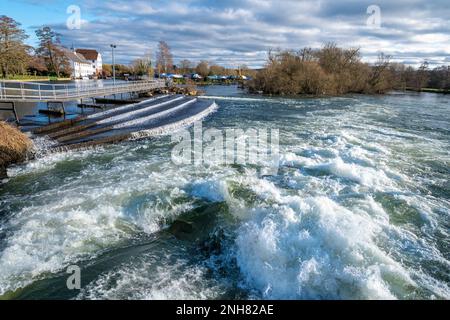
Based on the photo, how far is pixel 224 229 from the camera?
746 centimetres

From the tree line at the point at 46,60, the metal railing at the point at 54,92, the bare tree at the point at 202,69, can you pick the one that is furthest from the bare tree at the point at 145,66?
the metal railing at the point at 54,92

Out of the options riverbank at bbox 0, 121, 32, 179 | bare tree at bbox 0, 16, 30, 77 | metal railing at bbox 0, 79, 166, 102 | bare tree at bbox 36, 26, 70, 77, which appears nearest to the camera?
riverbank at bbox 0, 121, 32, 179

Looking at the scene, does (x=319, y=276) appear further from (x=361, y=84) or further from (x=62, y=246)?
(x=361, y=84)

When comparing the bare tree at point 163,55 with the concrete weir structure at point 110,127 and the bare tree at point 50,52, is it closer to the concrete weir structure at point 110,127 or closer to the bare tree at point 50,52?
the bare tree at point 50,52

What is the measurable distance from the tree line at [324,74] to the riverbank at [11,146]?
4548 cm

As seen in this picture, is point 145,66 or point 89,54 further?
point 89,54

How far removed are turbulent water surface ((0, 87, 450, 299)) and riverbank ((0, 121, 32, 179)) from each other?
717 millimetres

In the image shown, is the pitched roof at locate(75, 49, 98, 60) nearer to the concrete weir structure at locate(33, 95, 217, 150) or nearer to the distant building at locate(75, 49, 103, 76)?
the distant building at locate(75, 49, 103, 76)

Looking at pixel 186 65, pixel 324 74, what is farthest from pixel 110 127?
pixel 186 65

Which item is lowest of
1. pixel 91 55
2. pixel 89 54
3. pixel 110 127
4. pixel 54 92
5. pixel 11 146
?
pixel 11 146

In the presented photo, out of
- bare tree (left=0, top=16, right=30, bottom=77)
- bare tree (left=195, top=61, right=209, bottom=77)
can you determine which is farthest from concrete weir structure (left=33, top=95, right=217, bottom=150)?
bare tree (left=195, top=61, right=209, bottom=77)

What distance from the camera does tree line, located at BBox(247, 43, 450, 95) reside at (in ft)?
174

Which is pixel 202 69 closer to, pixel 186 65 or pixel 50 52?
pixel 186 65

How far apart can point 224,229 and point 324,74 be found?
53126 millimetres
